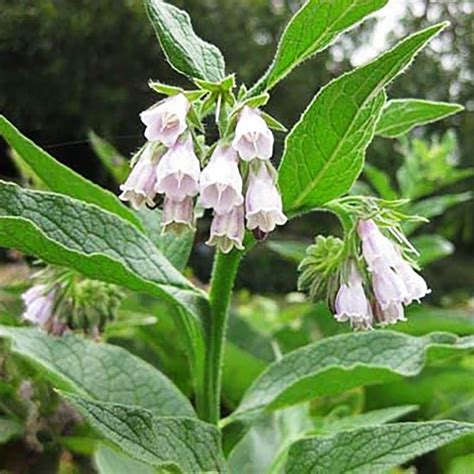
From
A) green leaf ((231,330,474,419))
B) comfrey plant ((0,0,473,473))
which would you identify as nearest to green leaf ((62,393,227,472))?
comfrey plant ((0,0,473,473))

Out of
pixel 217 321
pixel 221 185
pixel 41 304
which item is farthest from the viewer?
pixel 41 304

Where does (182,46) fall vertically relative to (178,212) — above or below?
above

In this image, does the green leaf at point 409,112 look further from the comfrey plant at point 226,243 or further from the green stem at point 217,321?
the green stem at point 217,321

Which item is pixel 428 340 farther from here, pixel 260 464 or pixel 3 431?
pixel 3 431

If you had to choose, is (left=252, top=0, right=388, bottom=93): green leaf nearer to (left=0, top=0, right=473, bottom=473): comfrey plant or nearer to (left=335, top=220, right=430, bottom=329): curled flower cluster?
(left=0, top=0, right=473, bottom=473): comfrey plant

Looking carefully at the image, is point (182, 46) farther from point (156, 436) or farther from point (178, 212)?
point (156, 436)

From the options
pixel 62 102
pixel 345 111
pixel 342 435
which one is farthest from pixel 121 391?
pixel 62 102

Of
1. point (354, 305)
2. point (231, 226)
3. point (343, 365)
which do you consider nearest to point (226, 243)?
point (231, 226)
